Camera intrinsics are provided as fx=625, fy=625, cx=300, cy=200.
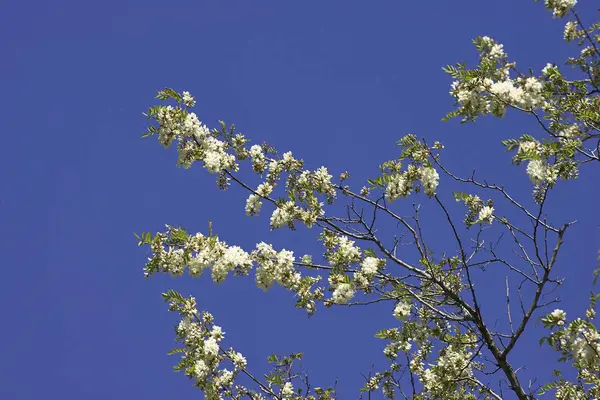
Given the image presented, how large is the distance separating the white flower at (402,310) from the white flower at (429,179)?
1.25 m

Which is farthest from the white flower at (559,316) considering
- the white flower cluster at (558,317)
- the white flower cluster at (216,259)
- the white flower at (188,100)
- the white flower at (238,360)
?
the white flower at (188,100)

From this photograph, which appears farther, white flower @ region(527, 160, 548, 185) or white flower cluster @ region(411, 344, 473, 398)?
white flower cluster @ region(411, 344, 473, 398)

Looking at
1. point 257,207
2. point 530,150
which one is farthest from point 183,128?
point 530,150

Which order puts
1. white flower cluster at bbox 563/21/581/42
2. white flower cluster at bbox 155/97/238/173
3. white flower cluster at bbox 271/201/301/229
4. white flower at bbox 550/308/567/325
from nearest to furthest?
white flower at bbox 550/308/567/325, white flower cluster at bbox 271/201/301/229, white flower cluster at bbox 155/97/238/173, white flower cluster at bbox 563/21/581/42

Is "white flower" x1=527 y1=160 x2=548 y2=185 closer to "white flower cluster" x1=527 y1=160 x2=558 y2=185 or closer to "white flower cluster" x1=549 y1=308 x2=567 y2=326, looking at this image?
"white flower cluster" x1=527 y1=160 x2=558 y2=185

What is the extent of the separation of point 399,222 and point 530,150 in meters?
1.61

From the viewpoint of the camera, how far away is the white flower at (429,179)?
677 centimetres

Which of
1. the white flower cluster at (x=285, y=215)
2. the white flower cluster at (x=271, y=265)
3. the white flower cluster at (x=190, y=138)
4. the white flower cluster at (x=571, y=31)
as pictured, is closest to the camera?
the white flower cluster at (x=271, y=265)

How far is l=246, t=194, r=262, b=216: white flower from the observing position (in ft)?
23.6

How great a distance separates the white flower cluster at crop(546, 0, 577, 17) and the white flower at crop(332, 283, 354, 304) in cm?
405

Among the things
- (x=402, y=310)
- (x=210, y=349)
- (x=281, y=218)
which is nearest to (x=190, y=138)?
(x=281, y=218)

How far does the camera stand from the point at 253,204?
23.6ft

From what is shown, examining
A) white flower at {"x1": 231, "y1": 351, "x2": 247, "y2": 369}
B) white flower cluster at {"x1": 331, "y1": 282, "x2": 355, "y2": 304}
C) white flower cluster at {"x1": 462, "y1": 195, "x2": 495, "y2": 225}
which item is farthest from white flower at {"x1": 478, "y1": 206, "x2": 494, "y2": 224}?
Result: white flower at {"x1": 231, "y1": 351, "x2": 247, "y2": 369}

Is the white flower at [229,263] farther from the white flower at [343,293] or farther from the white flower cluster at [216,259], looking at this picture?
the white flower at [343,293]
